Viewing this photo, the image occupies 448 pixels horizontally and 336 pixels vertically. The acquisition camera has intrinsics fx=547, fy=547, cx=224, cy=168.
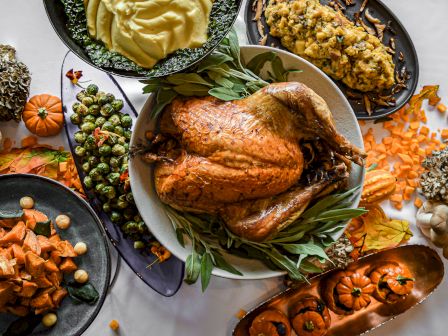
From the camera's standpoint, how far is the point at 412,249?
2211 mm

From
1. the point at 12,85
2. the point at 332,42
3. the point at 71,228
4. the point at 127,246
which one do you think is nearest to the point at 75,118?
the point at 12,85

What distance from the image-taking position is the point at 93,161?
6.68 ft

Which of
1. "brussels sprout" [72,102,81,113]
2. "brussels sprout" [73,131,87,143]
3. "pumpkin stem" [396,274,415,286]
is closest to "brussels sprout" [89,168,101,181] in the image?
"brussels sprout" [73,131,87,143]

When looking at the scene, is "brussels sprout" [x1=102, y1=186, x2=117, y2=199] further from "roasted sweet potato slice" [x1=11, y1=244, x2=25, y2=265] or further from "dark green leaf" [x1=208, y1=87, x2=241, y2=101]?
"dark green leaf" [x1=208, y1=87, x2=241, y2=101]

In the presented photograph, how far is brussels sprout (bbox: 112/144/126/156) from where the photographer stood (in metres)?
2.00

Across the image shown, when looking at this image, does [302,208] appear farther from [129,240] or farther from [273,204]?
[129,240]

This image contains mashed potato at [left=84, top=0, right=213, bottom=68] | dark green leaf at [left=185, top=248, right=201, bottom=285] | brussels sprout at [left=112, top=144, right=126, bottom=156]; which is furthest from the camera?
brussels sprout at [left=112, top=144, right=126, bottom=156]

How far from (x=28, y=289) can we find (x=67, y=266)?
16 cm

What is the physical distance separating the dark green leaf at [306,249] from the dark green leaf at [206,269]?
0.26 m

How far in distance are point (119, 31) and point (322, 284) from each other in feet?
4.07

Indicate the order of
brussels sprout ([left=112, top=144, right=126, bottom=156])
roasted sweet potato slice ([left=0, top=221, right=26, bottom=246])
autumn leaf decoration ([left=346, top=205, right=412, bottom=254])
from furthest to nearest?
autumn leaf decoration ([left=346, top=205, right=412, bottom=254]), brussels sprout ([left=112, top=144, right=126, bottom=156]), roasted sweet potato slice ([left=0, top=221, right=26, bottom=246])

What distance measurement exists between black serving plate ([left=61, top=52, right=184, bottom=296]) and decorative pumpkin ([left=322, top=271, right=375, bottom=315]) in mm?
591

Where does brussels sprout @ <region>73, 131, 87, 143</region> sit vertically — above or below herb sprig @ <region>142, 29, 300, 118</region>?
below

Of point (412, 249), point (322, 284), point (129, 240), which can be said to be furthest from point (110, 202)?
point (412, 249)
